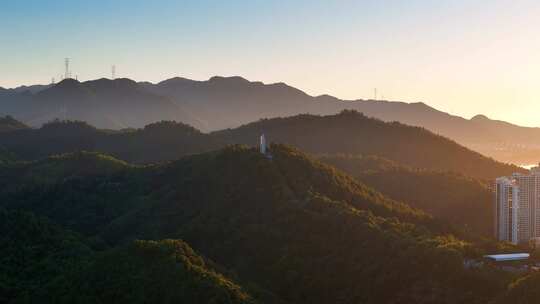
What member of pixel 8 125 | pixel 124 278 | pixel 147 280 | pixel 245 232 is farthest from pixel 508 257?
pixel 8 125

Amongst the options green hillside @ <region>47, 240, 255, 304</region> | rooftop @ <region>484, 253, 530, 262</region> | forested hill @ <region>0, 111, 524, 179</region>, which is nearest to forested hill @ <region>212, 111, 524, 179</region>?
forested hill @ <region>0, 111, 524, 179</region>

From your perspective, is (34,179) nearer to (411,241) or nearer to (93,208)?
(93,208)

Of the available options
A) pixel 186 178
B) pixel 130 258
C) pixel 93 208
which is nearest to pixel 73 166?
pixel 93 208

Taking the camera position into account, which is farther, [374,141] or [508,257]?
[374,141]

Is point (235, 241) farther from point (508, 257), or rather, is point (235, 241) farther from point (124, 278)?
point (508, 257)

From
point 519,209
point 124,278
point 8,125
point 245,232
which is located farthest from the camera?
point 8,125

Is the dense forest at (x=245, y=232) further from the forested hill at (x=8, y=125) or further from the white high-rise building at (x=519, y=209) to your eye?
the forested hill at (x=8, y=125)

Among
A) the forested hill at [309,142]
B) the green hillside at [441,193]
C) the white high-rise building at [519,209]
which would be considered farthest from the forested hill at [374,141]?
the white high-rise building at [519,209]
